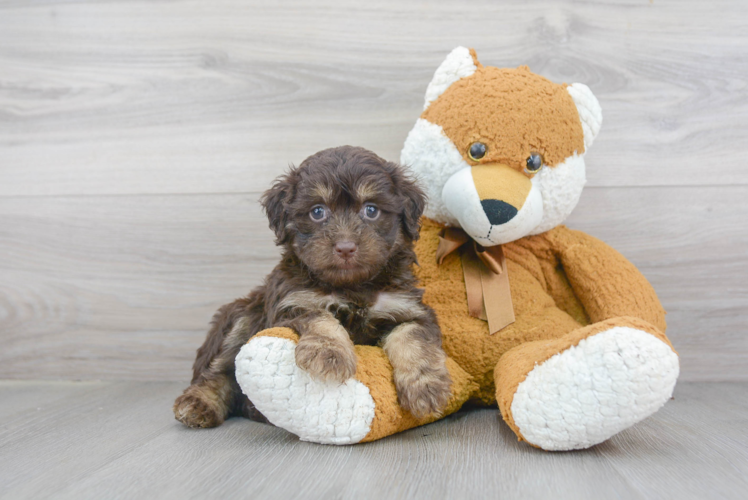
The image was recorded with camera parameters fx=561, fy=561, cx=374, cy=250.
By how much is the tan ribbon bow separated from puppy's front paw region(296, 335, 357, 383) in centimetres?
59

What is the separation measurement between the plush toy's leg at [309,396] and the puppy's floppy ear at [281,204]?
1.15ft

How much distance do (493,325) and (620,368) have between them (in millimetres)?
573

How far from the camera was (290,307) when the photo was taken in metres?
1.66

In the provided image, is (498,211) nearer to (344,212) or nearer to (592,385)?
(344,212)

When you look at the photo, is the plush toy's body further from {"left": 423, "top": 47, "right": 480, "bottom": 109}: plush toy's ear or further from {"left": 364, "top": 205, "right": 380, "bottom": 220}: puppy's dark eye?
{"left": 364, "top": 205, "right": 380, "bottom": 220}: puppy's dark eye

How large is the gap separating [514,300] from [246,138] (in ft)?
4.50

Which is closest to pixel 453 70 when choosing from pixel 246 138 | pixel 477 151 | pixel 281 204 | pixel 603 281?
pixel 477 151

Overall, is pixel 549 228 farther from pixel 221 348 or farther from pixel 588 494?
pixel 221 348

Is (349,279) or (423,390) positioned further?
(349,279)

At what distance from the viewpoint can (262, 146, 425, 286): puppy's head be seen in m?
1.55

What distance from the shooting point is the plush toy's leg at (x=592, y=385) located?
1.27 meters

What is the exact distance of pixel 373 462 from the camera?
4.56ft

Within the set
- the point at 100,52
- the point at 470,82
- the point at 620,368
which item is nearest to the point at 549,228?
the point at 470,82

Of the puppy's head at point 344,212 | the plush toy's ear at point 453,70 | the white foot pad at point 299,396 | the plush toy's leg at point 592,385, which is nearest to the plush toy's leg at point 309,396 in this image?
the white foot pad at point 299,396
